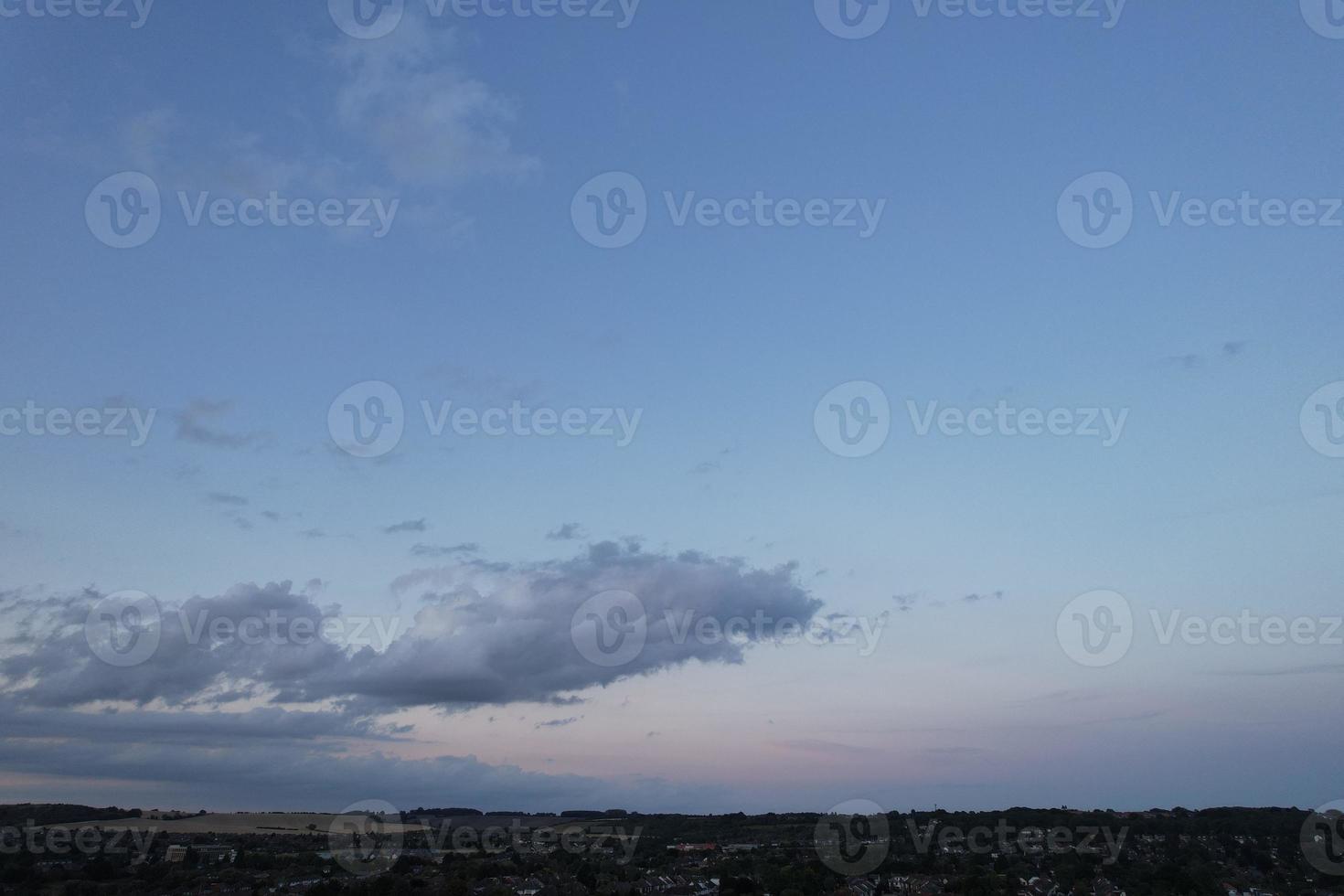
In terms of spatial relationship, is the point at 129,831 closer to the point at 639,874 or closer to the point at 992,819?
the point at 639,874

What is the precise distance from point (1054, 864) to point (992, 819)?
127 feet

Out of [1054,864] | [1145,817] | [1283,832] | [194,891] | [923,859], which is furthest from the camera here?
[1145,817]

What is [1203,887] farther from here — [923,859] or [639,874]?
[639,874]

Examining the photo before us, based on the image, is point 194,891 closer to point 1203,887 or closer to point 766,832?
point 1203,887

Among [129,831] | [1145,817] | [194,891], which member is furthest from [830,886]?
[129,831]

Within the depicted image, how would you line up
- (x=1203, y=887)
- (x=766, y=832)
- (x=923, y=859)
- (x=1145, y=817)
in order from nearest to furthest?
(x=1203, y=887) < (x=923, y=859) < (x=1145, y=817) < (x=766, y=832)

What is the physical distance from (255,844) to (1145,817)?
9846 centimetres

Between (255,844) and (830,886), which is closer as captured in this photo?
(830,886)

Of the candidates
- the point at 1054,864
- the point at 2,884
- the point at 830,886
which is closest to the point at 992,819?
the point at 1054,864

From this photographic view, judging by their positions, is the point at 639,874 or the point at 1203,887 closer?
the point at 1203,887

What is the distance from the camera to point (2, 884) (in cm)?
6638

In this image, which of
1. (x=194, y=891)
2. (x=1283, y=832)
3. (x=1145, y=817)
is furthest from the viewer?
(x=1145, y=817)

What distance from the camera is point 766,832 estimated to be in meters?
123

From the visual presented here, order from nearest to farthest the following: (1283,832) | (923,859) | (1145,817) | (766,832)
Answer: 1. (923,859)
2. (1283,832)
3. (1145,817)
4. (766,832)
